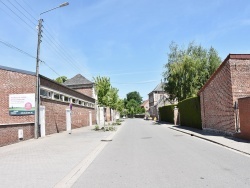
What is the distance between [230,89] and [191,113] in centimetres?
1175

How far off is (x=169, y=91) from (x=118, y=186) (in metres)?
39.1

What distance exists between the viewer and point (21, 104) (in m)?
21.6

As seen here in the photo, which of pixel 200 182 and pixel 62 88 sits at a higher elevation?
pixel 62 88

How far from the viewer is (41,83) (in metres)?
23.8

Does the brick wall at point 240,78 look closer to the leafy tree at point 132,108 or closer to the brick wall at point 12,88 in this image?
the brick wall at point 12,88

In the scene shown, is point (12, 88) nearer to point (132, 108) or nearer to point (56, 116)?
point (56, 116)

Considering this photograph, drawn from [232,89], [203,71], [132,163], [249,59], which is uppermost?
[203,71]

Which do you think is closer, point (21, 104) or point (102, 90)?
point (21, 104)

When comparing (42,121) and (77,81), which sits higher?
(77,81)

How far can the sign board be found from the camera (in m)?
21.4

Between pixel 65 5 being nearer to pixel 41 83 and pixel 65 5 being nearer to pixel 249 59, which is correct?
pixel 41 83

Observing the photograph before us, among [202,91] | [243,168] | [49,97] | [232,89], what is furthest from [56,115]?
[243,168]

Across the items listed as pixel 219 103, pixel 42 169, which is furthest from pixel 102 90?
pixel 42 169

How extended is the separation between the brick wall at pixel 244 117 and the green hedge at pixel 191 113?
9.61m
